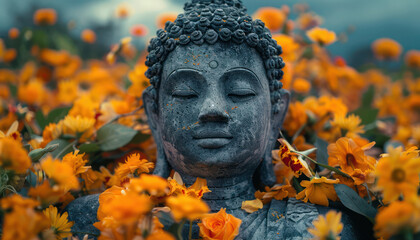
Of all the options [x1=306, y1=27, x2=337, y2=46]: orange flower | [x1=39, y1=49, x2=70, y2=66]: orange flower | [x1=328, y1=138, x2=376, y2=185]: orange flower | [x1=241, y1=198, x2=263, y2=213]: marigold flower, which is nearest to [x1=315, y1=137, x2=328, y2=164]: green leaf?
[x1=328, y1=138, x2=376, y2=185]: orange flower

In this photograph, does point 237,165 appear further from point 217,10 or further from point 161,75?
point 217,10

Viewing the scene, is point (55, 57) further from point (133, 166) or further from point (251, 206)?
point (251, 206)

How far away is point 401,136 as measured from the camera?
2.75m

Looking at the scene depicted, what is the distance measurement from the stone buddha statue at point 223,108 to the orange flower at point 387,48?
3.01 meters

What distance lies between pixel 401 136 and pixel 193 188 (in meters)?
1.91

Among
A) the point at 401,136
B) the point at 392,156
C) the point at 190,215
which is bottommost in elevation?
the point at 401,136

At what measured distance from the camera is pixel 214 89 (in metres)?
1.61

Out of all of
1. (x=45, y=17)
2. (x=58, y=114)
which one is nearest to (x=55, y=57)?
(x=45, y=17)

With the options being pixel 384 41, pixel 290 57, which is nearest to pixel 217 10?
pixel 290 57

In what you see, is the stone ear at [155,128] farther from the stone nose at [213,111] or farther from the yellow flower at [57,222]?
the yellow flower at [57,222]

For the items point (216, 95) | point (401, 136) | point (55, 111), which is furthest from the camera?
point (401, 136)

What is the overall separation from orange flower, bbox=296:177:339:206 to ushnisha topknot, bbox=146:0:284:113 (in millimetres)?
464

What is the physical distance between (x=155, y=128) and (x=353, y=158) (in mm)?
993

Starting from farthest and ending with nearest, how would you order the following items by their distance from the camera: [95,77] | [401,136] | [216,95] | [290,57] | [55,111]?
[95,77], [401,136], [290,57], [55,111], [216,95]
